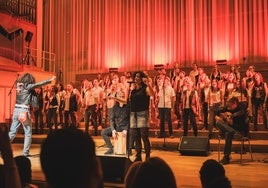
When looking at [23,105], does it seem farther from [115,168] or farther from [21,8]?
[21,8]

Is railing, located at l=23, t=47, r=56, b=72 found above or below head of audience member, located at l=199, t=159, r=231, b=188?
above

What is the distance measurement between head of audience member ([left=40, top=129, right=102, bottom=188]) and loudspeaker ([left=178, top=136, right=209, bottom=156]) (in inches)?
247

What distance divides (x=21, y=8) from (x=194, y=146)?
1111cm

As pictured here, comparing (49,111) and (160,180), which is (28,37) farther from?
(160,180)

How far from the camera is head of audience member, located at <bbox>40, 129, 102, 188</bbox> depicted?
132 cm

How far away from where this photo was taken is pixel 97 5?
56.0ft

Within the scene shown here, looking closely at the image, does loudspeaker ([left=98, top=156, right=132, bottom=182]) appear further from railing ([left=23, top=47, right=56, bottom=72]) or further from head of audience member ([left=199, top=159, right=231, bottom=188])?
railing ([left=23, top=47, right=56, bottom=72])

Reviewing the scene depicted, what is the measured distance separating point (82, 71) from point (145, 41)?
3.33 meters

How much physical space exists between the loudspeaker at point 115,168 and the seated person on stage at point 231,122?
273 cm

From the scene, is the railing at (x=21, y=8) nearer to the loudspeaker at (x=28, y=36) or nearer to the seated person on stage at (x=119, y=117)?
the loudspeaker at (x=28, y=36)

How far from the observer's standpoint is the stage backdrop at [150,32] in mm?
14250

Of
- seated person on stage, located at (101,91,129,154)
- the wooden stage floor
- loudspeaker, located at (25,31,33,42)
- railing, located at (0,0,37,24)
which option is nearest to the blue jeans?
the wooden stage floor

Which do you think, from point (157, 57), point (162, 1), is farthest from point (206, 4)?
point (157, 57)

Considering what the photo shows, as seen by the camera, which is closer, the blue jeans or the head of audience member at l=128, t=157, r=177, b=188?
the head of audience member at l=128, t=157, r=177, b=188
